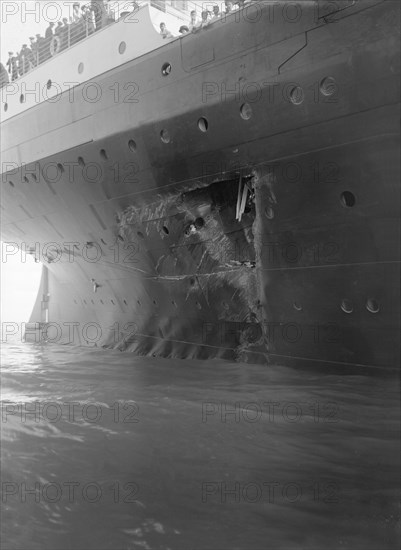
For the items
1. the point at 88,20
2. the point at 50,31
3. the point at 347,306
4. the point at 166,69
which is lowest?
the point at 347,306

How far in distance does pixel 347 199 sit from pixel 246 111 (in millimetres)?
1519

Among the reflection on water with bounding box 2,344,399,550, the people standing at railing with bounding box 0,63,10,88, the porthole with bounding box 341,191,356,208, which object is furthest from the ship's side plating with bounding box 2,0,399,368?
the people standing at railing with bounding box 0,63,10,88

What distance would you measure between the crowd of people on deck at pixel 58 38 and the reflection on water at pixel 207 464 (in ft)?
18.9

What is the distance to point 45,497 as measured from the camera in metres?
3.26

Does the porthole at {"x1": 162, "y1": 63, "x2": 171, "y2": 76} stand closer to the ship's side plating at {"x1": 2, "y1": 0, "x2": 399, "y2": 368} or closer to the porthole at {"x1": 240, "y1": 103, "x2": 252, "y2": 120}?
the ship's side plating at {"x1": 2, "y1": 0, "x2": 399, "y2": 368}

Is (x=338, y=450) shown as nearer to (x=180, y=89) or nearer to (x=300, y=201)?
(x=300, y=201)

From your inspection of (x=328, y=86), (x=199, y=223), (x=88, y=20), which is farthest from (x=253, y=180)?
(x=88, y=20)

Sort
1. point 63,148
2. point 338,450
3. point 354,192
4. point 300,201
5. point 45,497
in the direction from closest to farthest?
1. point 45,497
2. point 338,450
3. point 354,192
4. point 300,201
5. point 63,148

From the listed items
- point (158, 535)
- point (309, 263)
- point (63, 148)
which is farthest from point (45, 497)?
point (63, 148)

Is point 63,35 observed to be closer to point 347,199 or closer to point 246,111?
point 246,111

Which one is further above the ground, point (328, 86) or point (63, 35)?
point (63, 35)

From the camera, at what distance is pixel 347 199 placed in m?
5.51

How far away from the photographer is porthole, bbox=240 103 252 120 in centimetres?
571

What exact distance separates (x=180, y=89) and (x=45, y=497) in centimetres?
481
